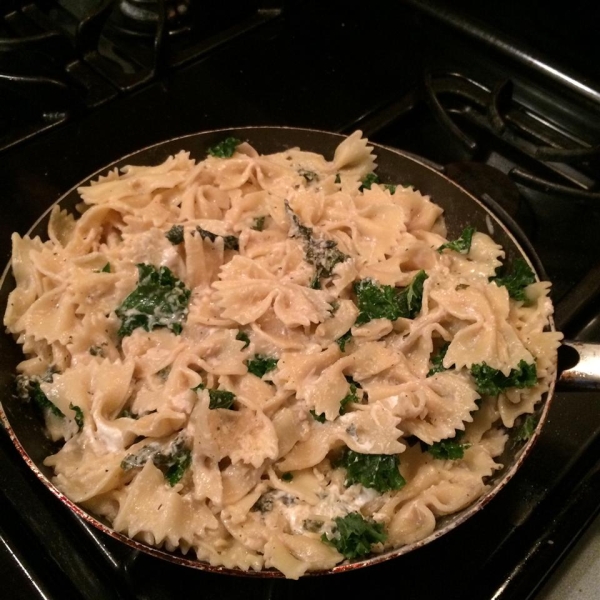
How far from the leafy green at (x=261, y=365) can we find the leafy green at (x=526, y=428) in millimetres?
730

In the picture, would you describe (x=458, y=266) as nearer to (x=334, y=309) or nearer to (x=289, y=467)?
(x=334, y=309)

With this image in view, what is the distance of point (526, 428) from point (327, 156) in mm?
1306

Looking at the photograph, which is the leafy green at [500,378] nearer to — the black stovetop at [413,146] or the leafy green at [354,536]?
the black stovetop at [413,146]

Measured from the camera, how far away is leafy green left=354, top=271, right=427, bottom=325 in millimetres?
2021

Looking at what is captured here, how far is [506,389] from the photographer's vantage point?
1.92m

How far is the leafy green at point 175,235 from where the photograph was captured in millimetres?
2150

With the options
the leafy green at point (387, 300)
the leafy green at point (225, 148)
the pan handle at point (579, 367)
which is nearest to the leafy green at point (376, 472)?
the leafy green at point (387, 300)

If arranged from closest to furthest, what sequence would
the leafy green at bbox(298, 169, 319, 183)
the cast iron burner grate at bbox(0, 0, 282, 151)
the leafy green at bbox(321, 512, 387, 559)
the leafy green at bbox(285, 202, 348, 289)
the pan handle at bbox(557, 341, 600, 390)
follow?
the leafy green at bbox(321, 512, 387, 559) → the pan handle at bbox(557, 341, 600, 390) → the leafy green at bbox(285, 202, 348, 289) → the leafy green at bbox(298, 169, 319, 183) → the cast iron burner grate at bbox(0, 0, 282, 151)

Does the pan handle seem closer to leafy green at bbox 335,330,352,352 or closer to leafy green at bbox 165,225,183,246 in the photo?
leafy green at bbox 335,330,352,352

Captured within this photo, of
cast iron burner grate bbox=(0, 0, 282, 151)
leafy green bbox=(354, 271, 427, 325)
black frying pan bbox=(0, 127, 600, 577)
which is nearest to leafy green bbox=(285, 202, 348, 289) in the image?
leafy green bbox=(354, 271, 427, 325)

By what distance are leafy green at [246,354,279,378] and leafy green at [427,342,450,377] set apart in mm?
474

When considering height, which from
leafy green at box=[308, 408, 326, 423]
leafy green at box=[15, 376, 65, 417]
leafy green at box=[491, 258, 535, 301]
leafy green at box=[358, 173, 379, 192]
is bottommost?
leafy green at box=[15, 376, 65, 417]

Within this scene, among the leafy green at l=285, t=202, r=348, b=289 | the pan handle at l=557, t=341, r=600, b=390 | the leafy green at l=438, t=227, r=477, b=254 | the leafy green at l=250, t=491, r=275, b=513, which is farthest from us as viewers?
the leafy green at l=438, t=227, r=477, b=254

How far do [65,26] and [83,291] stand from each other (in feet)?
5.81
